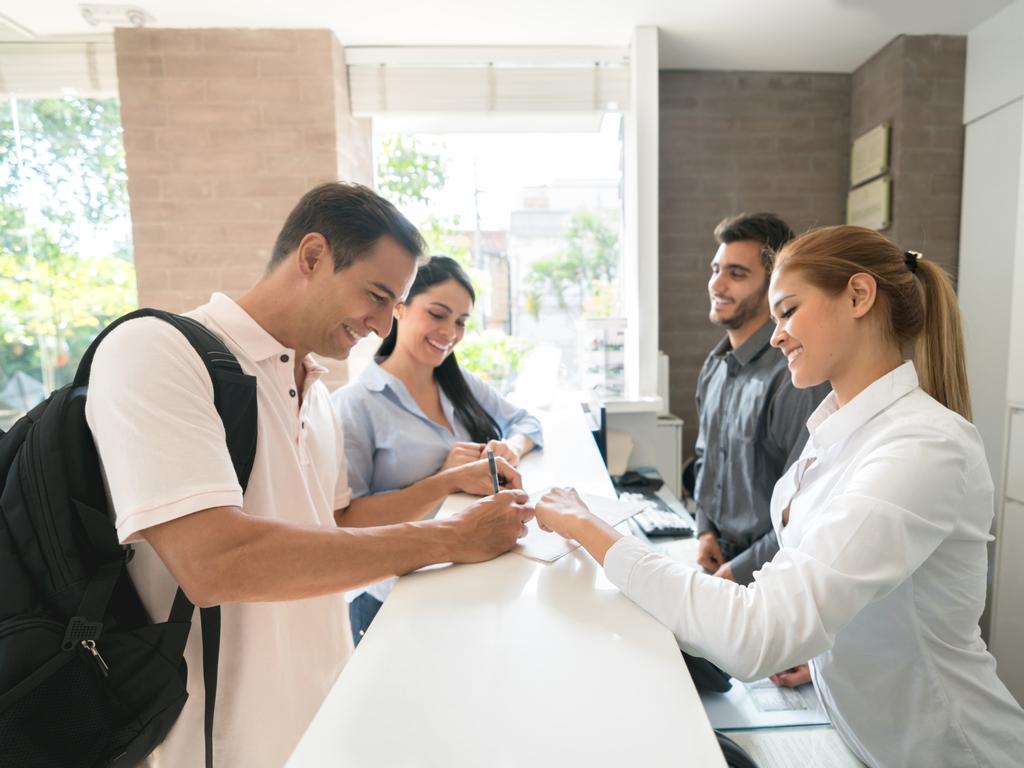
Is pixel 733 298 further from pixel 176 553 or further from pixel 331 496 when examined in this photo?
pixel 176 553

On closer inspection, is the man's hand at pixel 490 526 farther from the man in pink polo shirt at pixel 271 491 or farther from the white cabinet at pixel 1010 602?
the white cabinet at pixel 1010 602

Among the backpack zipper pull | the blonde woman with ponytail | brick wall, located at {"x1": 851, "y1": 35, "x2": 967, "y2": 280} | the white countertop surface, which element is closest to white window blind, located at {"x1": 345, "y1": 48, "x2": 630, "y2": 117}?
brick wall, located at {"x1": 851, "y1": 35, "x2": 967, "y2": 280}

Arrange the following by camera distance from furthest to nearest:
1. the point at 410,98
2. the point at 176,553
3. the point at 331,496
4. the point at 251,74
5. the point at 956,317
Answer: the point at 410,98
the point at 251,74
the point at 331,496
the point at 956,317
the point at 176,553

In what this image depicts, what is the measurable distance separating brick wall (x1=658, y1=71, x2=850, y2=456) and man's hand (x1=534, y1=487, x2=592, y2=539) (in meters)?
2.86

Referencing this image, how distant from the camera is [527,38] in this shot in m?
3.25

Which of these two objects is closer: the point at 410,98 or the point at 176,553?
the point at 176,553

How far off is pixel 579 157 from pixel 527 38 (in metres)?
0.72

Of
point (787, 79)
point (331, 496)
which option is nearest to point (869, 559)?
point (331, 496)

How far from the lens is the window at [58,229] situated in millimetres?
3449

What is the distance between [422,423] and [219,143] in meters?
2.46

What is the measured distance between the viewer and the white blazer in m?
0.77

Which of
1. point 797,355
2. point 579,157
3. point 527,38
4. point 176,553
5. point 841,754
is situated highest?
point 527,38

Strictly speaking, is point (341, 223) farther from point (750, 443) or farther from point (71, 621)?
point (750, 443)

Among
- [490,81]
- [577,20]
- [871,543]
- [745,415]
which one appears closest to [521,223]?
[490,81]
